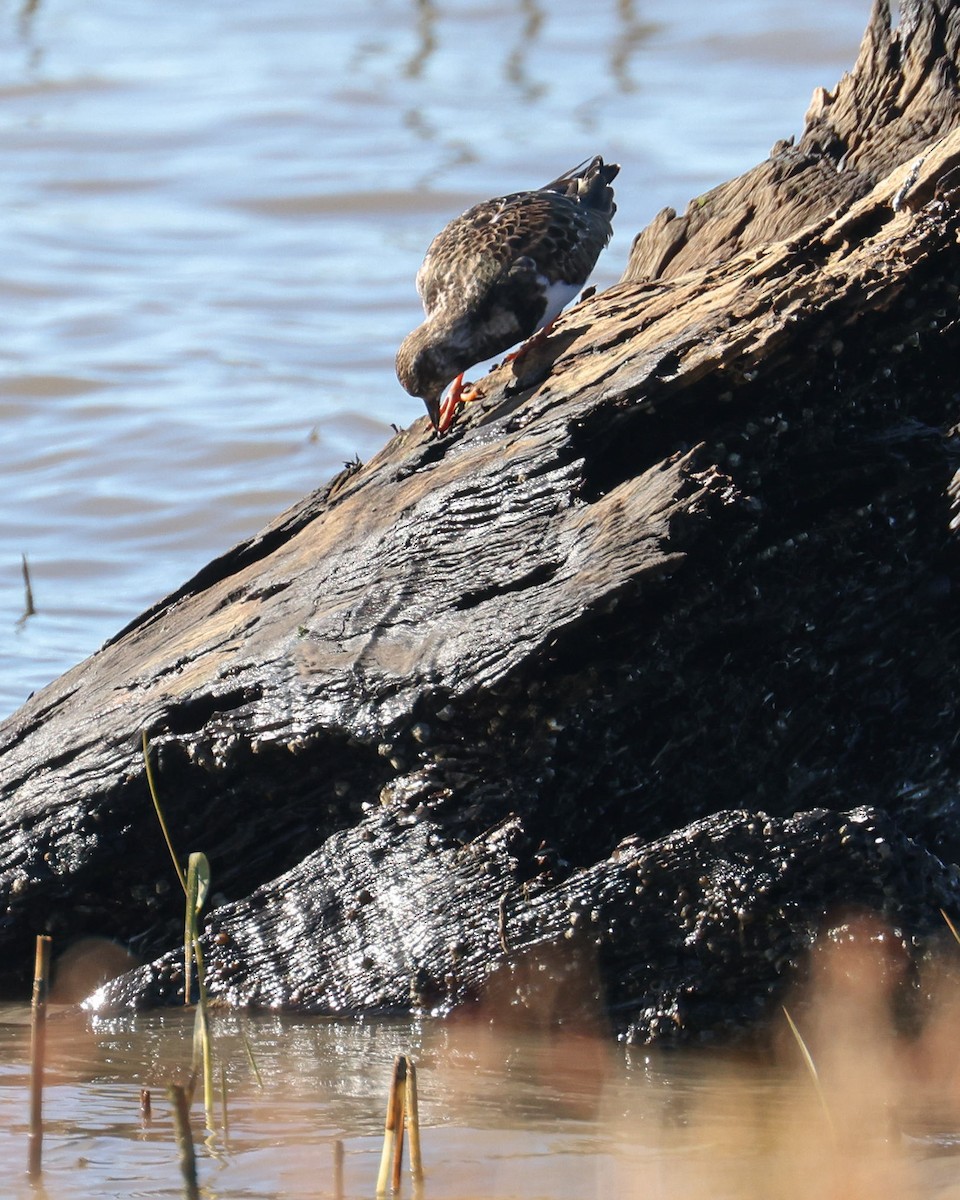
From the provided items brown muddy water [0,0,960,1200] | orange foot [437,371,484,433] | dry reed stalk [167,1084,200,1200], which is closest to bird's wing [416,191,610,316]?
orange foot [437,371,484,433]

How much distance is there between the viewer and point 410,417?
8250mm

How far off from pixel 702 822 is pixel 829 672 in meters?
0.42

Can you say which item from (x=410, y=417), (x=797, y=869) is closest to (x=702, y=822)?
(x=797, y=869)

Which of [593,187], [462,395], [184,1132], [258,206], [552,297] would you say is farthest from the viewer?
[258,206]

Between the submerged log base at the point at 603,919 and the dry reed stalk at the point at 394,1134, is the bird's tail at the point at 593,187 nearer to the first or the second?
the submerged log base at the point at 603,919

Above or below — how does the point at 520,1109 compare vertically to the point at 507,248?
below

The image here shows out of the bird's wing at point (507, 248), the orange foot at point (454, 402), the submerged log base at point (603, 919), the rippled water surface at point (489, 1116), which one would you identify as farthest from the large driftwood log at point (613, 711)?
the bird's wing at point (507, 248)

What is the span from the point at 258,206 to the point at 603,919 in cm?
914

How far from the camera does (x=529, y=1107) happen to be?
2539 mm

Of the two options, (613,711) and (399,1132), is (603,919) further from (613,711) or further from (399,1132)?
(399,1132)

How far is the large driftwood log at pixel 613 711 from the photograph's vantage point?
279 centimetres

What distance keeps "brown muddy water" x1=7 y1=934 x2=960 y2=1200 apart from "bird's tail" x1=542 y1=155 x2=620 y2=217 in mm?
3091

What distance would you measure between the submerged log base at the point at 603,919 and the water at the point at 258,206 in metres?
2.77

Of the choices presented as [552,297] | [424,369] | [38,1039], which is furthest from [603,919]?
[552,297]
